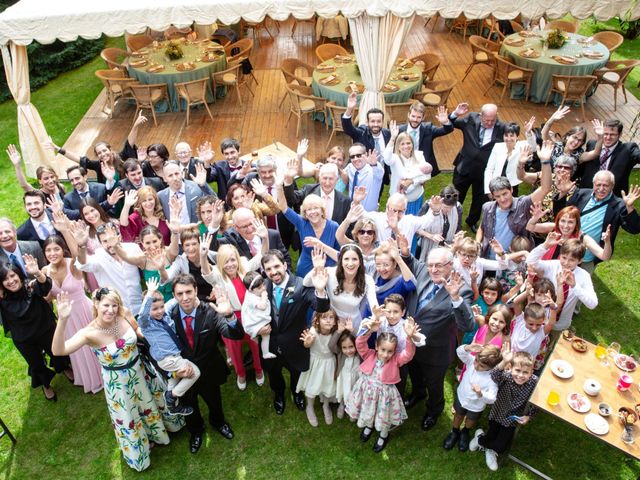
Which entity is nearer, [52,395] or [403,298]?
[403,298]

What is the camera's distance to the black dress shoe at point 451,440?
496 cm

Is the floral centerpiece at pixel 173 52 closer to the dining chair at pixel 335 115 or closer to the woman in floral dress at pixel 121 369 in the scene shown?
the dining chair at pixel 335 115

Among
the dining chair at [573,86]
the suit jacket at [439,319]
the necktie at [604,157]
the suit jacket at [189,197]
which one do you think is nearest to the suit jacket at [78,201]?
the suit jacket at [189,197]

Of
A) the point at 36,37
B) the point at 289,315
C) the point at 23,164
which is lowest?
the point at 23,164

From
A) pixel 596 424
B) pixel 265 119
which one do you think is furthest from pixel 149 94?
pixel 596 424

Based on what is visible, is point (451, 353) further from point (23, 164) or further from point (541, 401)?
point (23, 164)

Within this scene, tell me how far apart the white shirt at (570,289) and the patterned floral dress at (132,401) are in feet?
12.4

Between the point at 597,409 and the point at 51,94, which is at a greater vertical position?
the point at 597,409

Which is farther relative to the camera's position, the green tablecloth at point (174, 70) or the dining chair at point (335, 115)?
the green tablecloth at point (174, 70)

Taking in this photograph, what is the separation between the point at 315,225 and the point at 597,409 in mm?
3048

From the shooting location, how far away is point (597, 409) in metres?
4.28

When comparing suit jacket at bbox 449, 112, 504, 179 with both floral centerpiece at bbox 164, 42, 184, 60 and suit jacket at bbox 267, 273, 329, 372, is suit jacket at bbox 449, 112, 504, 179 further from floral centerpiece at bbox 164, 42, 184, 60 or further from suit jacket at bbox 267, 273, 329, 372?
floral centerpiece at bbox 164, 42, 184, 60

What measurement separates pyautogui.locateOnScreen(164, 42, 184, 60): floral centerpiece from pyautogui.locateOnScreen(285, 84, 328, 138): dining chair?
9.49 feet

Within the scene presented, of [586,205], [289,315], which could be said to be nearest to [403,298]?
[289,315]
